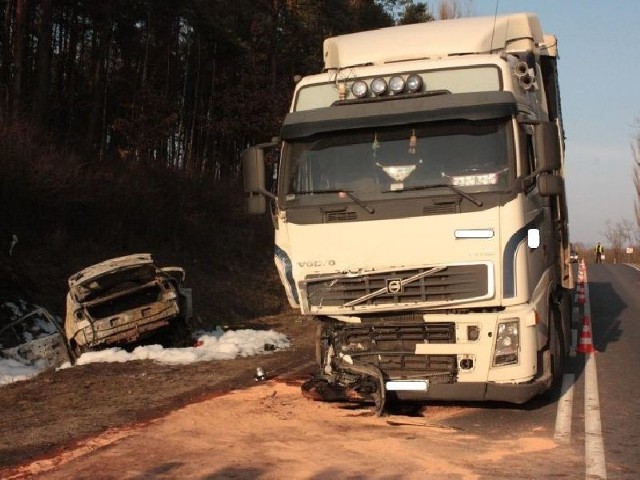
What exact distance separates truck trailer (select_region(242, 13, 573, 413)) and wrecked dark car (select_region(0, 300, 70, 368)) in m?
5.45

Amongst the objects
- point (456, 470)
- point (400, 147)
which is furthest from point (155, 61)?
point (456, 470)

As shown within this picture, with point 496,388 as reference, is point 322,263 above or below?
above

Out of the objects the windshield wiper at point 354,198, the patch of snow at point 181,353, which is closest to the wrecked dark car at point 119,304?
the patch of snow at point 181,353

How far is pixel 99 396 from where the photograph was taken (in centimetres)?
941

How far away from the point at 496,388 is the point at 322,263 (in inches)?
81.0

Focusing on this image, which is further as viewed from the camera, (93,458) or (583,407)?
(583,407)

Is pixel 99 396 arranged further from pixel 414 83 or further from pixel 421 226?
pixel 414 83

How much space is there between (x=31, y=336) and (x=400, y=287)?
316 inches

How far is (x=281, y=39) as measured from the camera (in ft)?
97.8

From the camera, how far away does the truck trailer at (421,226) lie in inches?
280

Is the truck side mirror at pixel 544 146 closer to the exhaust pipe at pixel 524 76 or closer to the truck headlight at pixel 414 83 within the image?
the exhaust pipe at pixel 524 76

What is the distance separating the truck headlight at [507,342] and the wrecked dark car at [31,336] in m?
7.35

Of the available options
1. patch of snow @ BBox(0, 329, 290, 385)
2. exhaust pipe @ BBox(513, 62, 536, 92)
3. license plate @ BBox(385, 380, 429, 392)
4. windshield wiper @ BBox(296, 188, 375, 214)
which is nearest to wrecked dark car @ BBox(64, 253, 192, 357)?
patch of snow @ BBox(0, 329, 290, 385)

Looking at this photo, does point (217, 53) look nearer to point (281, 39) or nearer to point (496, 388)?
point (281, 39)
